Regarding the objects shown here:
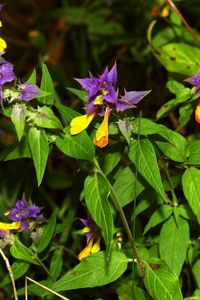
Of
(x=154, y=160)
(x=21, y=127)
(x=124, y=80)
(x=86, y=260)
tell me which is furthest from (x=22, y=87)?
(x=124, y=80)

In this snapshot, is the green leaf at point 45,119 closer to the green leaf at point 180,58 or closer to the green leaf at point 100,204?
the green leaf at point 100,204

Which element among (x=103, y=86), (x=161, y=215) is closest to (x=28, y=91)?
(x=103, y=86)

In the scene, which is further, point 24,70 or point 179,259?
point 24,70

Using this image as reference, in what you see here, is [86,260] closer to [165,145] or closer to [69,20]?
[165,145]

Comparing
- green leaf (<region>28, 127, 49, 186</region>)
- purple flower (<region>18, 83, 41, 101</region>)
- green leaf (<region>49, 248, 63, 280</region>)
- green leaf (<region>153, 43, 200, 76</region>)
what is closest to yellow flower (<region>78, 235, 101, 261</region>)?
green leaf (<region>49, 248, 63, 280</region>)

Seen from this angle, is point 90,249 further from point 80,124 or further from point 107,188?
point 80,124

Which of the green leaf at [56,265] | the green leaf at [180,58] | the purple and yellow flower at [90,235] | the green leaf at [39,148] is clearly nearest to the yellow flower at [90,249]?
the purple and yellow flower at [90,235]
